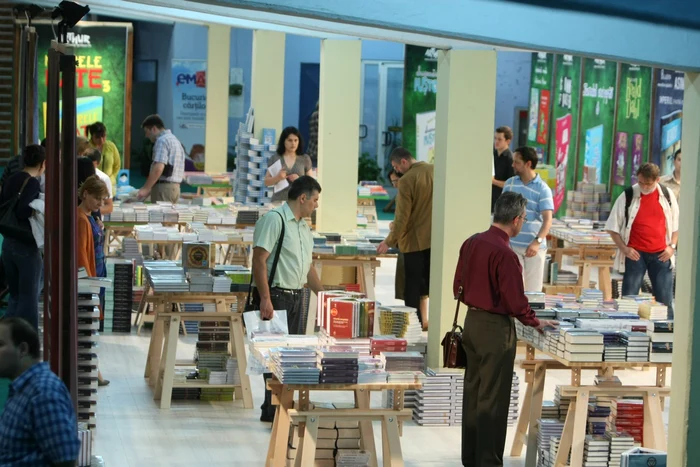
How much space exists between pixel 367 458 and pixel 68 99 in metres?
2.92

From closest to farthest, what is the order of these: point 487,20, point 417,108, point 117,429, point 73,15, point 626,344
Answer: point 487,20 < point 73,15 < point 626,344 < point 117,429 < point 417,108

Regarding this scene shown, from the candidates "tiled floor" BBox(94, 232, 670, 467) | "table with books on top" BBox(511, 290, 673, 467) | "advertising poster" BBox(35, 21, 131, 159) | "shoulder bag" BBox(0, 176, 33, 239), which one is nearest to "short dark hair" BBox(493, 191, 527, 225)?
"table with books on top" BBox(511, 290, 673, 467)

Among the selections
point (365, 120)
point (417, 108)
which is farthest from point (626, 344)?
point (365, 120)

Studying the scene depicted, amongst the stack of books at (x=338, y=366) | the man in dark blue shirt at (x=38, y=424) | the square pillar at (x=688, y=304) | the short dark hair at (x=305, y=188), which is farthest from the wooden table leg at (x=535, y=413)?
the man in dark blue shirt at (x=38, y=424)

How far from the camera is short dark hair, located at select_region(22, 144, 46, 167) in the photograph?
365 inches

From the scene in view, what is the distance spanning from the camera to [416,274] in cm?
1108

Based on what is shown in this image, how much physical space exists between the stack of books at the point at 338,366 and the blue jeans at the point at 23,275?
3.67 meters

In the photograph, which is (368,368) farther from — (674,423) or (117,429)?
(117,429)

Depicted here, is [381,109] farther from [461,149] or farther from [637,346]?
[637,346]

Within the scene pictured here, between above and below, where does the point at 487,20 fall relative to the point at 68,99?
above

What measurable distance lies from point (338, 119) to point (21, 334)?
8598mm

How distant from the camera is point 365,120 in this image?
28938 millimetres

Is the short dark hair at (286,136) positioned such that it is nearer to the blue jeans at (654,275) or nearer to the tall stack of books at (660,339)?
the blue jeans at (654,275)

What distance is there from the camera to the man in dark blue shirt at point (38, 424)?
435 cm
